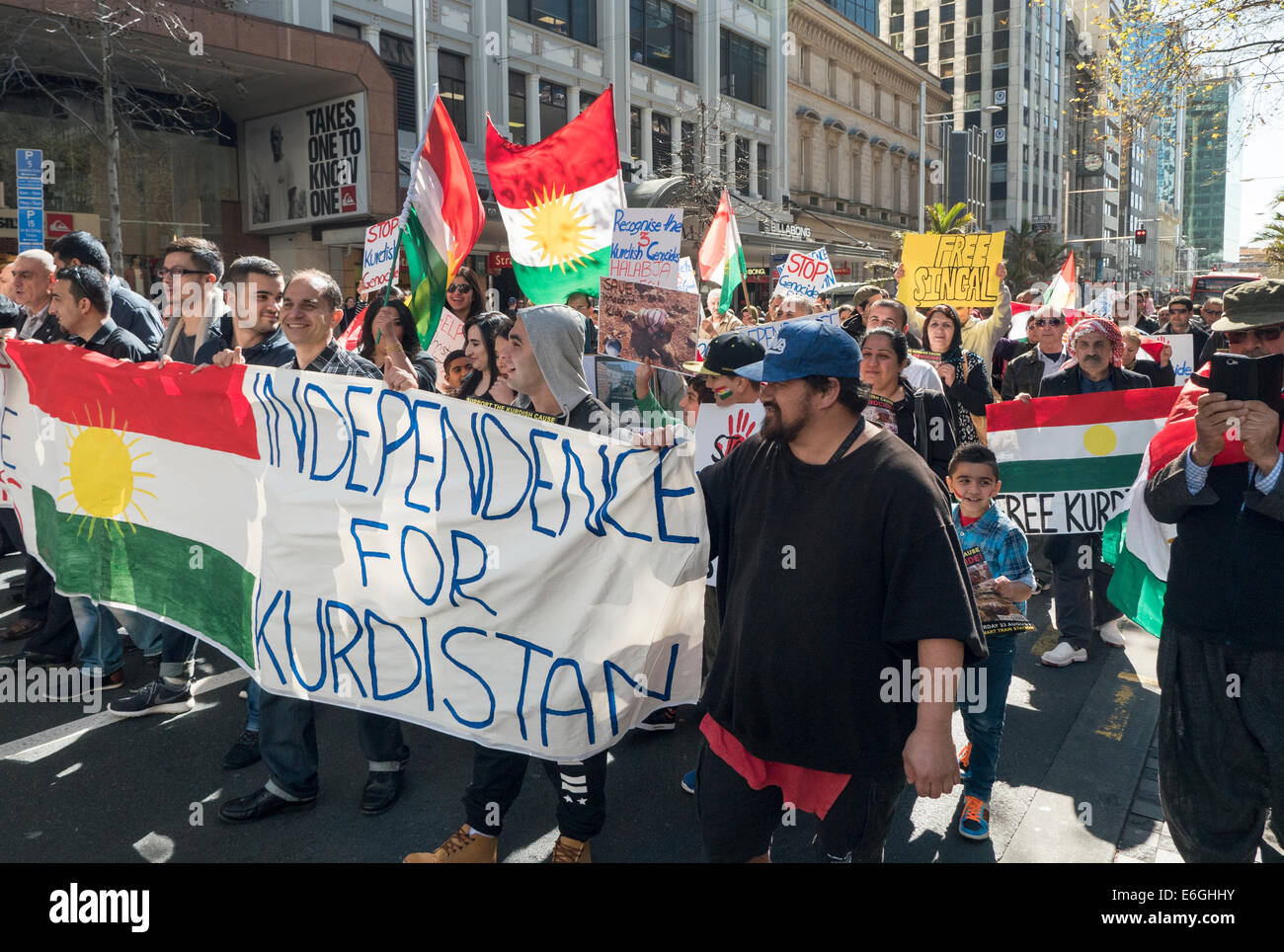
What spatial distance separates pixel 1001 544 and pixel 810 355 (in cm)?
186

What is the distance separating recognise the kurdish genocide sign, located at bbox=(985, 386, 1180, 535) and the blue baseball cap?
341 cm

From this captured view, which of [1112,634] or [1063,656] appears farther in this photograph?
[1112,634]

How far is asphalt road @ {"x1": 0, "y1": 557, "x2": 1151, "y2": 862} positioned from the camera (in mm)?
3467

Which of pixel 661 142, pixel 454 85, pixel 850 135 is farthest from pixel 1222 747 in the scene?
pixel 850 135

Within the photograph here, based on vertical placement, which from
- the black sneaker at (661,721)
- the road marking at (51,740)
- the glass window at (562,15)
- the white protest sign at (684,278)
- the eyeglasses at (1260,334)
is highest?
the glass window at (562,15)

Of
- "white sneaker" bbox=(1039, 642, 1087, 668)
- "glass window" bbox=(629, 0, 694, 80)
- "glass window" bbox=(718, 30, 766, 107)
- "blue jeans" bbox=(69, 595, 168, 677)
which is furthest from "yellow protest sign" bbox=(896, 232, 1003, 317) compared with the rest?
"glass window" bbox=(718, 30, 766, 107)

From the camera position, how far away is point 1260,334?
2.85 metres

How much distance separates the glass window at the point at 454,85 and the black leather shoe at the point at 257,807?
22.3 m

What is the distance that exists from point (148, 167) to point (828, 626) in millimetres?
21289

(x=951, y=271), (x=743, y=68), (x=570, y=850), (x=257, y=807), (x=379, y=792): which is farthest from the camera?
(x=743, y=68)

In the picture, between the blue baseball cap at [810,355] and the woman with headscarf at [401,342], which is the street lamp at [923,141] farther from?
the blue baseball cap at [810,355]

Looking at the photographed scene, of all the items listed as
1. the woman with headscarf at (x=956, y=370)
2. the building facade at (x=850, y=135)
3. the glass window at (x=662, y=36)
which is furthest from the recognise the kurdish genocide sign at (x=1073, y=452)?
the building facade at (x=850, y=135)

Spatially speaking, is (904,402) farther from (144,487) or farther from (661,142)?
(661,142)

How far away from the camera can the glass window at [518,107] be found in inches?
1011
